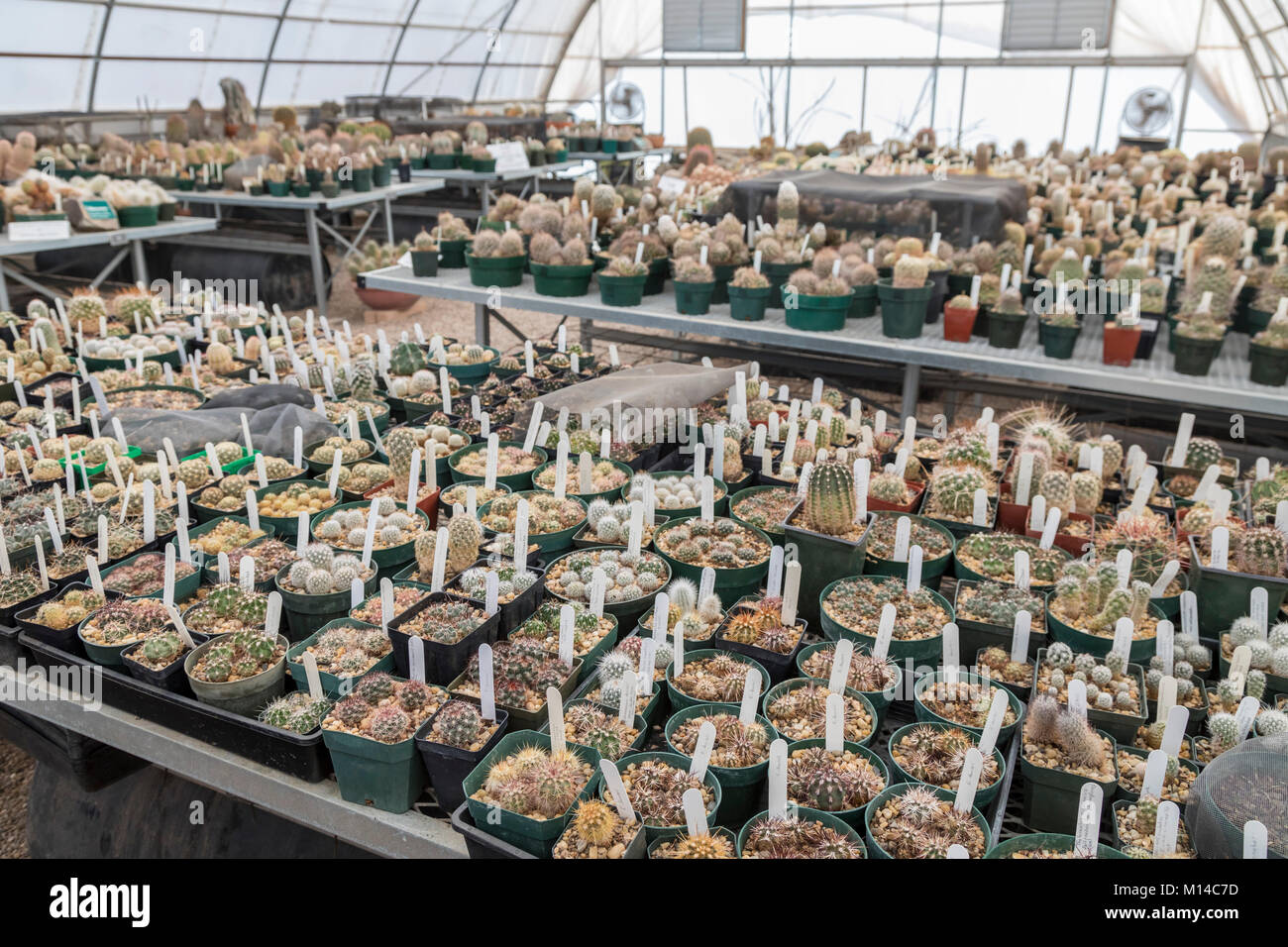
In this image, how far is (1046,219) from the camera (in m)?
8.12

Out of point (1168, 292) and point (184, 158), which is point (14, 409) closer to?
point (1168, 292)

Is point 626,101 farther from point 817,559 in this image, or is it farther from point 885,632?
point 885,632

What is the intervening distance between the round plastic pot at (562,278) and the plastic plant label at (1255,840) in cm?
545

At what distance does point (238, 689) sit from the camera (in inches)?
102

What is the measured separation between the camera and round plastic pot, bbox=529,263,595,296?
656cm

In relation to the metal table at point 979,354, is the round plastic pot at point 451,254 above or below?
above

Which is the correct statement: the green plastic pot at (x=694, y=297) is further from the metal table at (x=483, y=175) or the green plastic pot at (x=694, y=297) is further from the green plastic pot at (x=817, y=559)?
the metal table at (x=483, y=175)

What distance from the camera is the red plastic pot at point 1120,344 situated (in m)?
5.07

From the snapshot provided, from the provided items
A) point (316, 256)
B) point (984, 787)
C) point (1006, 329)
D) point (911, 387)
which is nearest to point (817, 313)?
point (911, 387)

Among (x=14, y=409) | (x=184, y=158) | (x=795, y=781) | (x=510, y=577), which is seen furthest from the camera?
(x=184, y=158)

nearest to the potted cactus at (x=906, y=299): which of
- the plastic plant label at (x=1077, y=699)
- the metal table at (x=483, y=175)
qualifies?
the plastic plant label at (x=1077, y=699)

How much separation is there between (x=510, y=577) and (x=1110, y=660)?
72.4 inches

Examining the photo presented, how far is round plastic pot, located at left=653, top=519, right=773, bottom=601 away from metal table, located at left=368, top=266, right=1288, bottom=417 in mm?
2538
